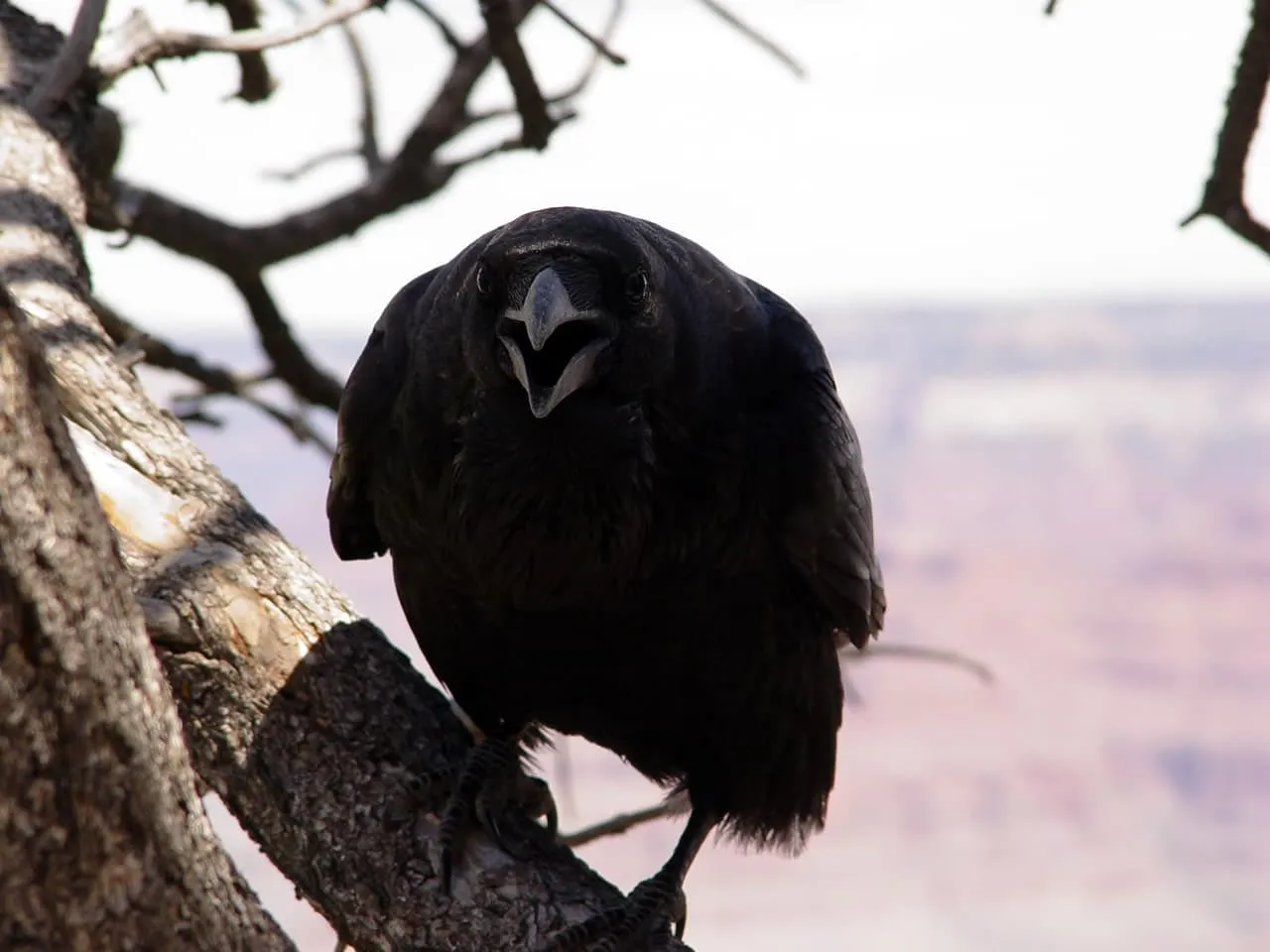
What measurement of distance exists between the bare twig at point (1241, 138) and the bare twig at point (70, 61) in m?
2.46

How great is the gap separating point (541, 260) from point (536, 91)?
142 centimetres

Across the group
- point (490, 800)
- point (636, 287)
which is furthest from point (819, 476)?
point (490, 800)

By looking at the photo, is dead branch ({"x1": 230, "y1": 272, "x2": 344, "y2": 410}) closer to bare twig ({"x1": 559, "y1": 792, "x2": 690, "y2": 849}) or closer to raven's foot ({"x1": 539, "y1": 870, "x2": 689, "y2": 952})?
bare twig ({"x1": 559, "y1": 792, "x2": 690, "y2": 849})

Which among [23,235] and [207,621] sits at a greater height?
[23,235]

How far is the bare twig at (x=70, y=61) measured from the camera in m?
3.39

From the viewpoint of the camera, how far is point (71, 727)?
1.55 m

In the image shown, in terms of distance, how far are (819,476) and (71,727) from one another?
73.6 inches

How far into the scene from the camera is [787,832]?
3432mm

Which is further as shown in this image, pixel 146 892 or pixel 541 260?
pixel 541 260

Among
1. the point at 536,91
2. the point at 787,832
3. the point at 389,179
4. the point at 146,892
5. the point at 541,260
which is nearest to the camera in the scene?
the point at 146,892

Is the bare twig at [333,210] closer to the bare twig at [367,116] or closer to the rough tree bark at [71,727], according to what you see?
the bare twig at [367,116]

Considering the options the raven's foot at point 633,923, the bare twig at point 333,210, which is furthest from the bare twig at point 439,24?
the raven's foot at point 633,923

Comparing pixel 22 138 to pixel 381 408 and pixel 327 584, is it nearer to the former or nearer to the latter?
pixel 381 408

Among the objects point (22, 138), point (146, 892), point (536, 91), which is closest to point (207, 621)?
point (146, 892)
